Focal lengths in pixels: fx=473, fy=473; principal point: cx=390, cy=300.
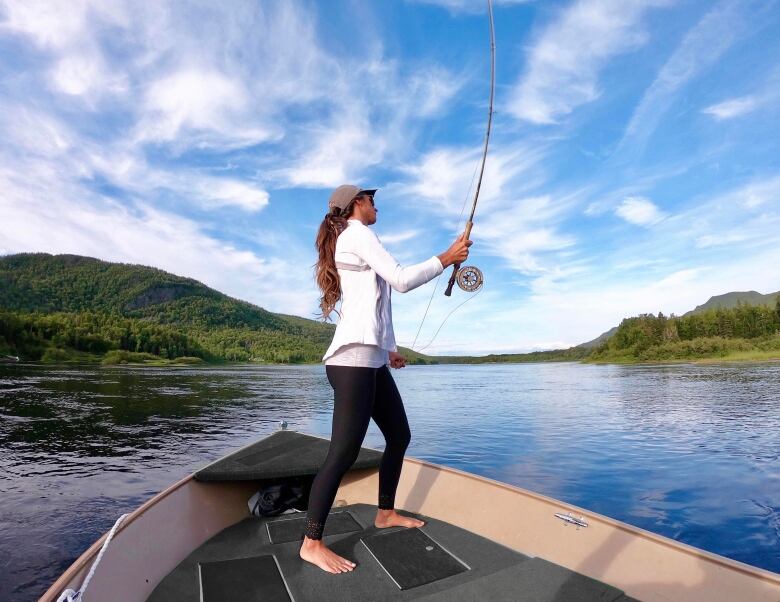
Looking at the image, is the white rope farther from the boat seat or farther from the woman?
the boat seat

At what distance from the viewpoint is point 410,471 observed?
387 cm

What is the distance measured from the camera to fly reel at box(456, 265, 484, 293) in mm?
3195

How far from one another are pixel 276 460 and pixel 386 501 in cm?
107

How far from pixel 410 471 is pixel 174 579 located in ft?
6.10

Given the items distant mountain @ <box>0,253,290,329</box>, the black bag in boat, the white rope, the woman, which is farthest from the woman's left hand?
distant mountain @ <box>0,253,290,329</box>

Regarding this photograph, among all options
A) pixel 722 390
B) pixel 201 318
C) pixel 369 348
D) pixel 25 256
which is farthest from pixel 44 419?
pixel 25 256

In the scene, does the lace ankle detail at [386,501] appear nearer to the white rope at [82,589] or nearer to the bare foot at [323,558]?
the bare foot at [323,558]

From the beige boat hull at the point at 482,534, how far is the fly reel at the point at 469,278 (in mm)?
1391

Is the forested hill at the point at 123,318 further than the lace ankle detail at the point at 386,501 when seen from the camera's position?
Yes

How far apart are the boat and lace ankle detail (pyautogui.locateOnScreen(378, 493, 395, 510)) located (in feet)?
0.54

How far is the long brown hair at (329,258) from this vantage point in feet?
9.67

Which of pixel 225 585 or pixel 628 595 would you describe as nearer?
pixel 628 595

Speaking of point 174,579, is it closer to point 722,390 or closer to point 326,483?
point 326,483

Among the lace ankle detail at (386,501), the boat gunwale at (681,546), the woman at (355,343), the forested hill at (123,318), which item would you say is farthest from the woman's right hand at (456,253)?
the forested hill at (123,318)
